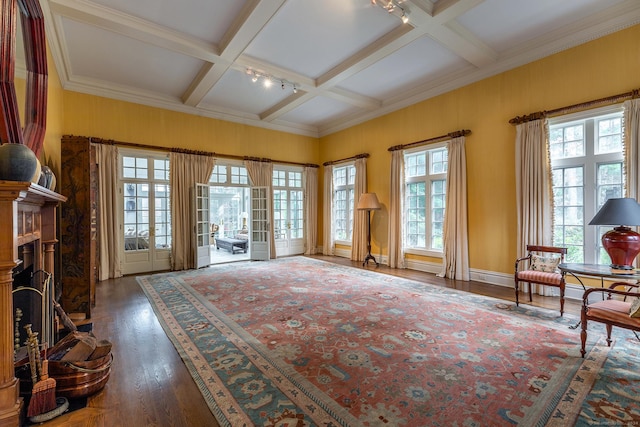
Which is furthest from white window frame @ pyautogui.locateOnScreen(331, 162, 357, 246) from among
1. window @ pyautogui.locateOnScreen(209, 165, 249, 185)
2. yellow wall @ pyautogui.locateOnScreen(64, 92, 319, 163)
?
window @ pyautogui.locateOnScreen(209, 165, 249, 185)

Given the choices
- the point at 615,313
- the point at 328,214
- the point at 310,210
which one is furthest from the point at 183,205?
the point at 615,313

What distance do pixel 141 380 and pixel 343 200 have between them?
6.80 meters

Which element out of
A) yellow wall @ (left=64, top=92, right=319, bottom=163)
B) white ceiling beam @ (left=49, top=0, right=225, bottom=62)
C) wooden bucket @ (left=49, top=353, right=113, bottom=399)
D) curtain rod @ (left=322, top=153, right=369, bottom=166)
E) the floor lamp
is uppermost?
white ceiling beam @ (left=49, top=0, right=225, bottom=62)

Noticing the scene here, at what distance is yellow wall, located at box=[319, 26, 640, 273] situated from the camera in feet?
12.9

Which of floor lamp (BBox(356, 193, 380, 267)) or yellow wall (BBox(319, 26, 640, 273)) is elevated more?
yellow wall (BBox(319, 26, 640, 273))

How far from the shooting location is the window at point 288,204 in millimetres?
8494

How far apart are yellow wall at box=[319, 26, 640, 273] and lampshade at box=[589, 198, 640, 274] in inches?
62.5

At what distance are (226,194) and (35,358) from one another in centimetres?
1272

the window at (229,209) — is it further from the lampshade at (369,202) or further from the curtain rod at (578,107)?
the curtain rod at (578,107)

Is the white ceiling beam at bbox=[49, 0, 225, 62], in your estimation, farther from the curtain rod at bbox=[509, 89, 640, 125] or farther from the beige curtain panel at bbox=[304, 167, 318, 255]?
the curtain rod at bbox=[509, 89, 640, 125]

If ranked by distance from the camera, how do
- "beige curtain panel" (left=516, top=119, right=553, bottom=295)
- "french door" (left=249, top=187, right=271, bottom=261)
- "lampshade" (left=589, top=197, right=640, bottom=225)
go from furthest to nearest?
"french door" (left=249, top=187, right=271, bottom=261), "beige curtain panel" (left=516, top=119, right=553, bottom=295), "lampshade" (left=589, top=197, right=640, bottom=225)

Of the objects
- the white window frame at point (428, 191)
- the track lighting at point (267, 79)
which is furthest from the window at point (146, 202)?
the white window frame at point (428, 191)

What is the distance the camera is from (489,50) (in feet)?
15.4

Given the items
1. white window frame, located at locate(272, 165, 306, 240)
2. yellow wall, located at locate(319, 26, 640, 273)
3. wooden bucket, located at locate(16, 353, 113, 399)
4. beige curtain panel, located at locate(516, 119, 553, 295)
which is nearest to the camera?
wooden bucket, located at locate(16, 353, 113, 399)
